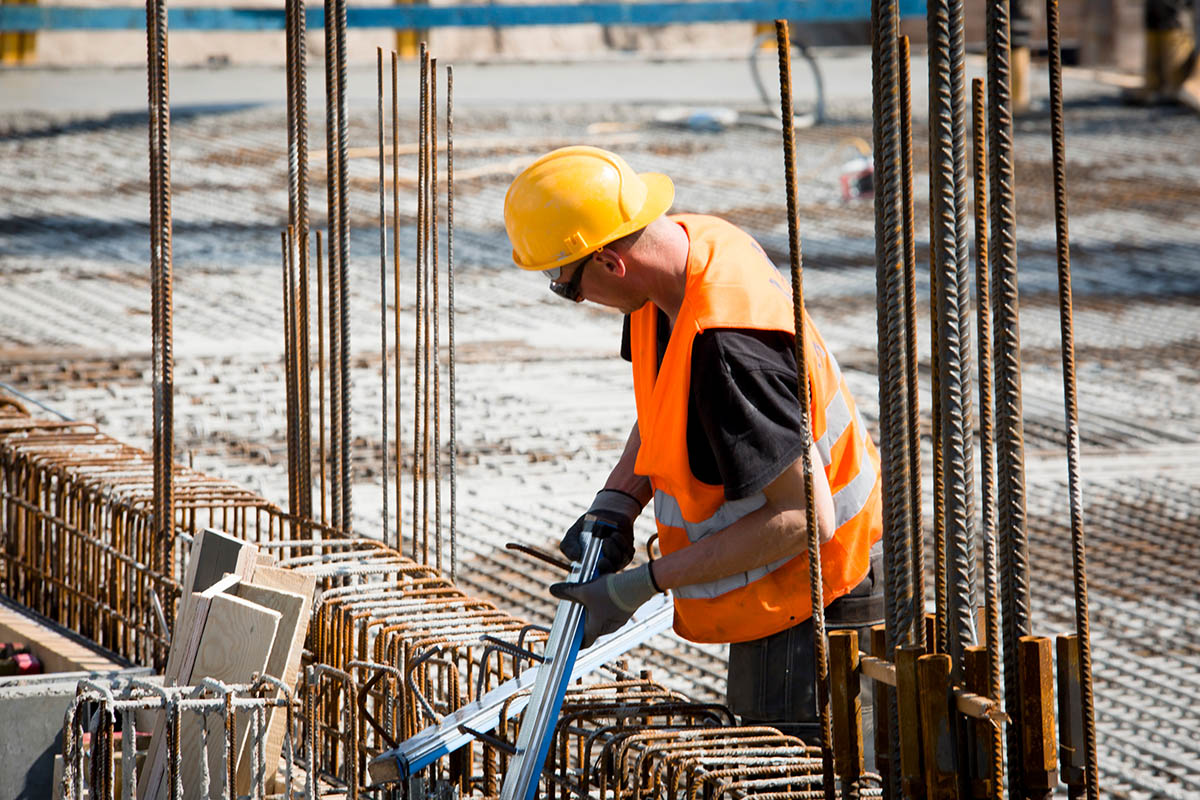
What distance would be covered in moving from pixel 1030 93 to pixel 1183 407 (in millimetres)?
11734

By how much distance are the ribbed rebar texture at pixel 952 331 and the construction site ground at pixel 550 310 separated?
270 cm

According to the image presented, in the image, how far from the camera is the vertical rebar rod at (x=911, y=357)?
2.46 meters

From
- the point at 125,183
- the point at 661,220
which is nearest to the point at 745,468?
the point at 661,220

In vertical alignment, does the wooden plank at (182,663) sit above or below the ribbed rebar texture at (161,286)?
below

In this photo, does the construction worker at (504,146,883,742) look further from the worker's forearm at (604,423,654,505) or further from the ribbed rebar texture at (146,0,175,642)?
the ribbed rebar texture at (146,0,175,642)

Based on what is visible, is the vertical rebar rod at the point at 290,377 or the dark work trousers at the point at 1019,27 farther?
the dark work trousers at the point at 1019,27

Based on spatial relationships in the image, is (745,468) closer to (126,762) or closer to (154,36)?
(126,762)

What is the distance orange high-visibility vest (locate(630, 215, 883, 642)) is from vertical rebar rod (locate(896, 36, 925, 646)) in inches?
13.8

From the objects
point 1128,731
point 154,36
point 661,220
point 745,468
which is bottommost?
point 1128,731

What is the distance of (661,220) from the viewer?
3.14 m

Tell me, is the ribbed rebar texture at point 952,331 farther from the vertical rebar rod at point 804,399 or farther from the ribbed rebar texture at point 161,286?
the ribbed rebar texture at point 161,286

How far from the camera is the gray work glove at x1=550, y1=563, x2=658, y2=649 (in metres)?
2.99

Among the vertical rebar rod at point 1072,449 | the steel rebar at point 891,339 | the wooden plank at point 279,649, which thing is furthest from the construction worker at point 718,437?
the wooden plank at point 279,649

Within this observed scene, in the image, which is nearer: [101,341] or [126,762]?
[126,762]
